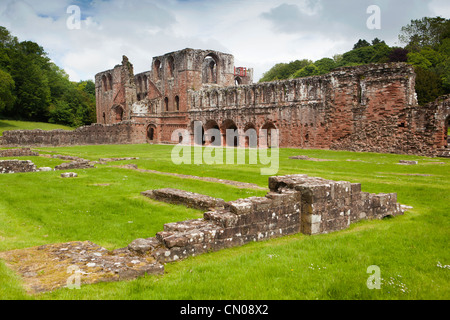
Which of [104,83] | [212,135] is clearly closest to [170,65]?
[212,135]

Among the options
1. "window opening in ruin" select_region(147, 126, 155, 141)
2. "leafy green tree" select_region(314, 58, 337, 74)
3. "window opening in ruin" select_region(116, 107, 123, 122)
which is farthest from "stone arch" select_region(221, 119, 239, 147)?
"leafy green tree" select_region(314, 58, 337, 74)

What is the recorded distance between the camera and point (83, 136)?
3853 cm

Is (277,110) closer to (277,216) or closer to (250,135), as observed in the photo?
(250,135)

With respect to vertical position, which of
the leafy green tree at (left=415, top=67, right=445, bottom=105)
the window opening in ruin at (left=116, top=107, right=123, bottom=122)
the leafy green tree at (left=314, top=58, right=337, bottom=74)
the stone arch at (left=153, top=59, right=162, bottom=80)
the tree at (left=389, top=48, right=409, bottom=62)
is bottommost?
the window opening in ruin at (left=116, top=107, right=123, bottom=122)

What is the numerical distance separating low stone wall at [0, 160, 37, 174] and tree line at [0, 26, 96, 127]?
37843 mm

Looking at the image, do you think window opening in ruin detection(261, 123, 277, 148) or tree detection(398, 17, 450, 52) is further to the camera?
tree detection(398, 17, 450, 52)

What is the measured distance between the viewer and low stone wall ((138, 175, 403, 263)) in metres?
5.65

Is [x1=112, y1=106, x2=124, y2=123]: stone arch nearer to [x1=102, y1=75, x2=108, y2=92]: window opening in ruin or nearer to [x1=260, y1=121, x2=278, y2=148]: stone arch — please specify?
[x1=102, y1=75, x2=108, y2=92]: window opening in ruin

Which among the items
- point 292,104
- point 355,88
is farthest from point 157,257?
point 292,104

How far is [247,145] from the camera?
124ft

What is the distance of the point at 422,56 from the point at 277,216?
52.5 meters

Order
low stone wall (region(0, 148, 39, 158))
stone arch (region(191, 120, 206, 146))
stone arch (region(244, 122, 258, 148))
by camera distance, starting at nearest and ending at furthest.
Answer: low stone wall (region(0, 148, 39, 158)) → stone arch (region(244, 122, 258, 148)) → stone arch (region(191, 120, 206, 146))
